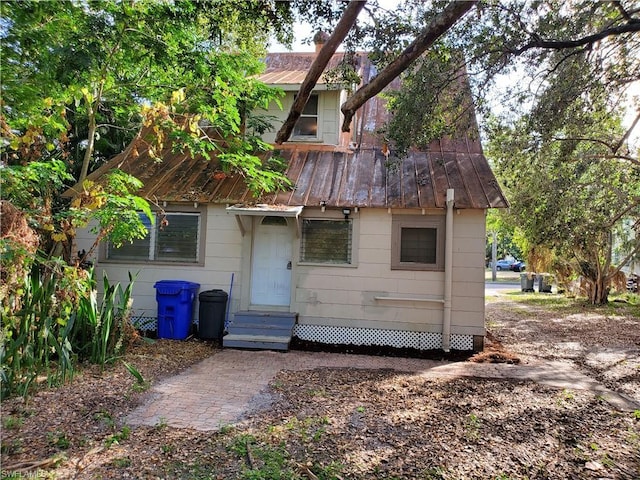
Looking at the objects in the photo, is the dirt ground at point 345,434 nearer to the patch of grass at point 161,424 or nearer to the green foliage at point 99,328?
the patch of grass at point 161,424

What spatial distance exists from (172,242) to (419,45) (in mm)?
5967

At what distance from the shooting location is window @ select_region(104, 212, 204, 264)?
27.1 feet

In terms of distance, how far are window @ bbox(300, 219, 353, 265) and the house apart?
2cm

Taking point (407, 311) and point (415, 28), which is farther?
point (407, 311)

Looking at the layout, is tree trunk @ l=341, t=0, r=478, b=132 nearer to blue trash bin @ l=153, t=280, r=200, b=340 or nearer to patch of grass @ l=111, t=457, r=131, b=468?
patch of grass @ l=111, t=457, r=131, b=468

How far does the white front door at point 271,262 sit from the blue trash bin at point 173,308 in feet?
4.05

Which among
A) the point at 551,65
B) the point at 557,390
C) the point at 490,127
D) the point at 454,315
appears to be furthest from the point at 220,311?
the point at 551,65

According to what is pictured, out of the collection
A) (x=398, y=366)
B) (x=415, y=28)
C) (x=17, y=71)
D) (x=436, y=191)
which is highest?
(x=415, y=28)

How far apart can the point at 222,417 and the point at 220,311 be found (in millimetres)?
3781

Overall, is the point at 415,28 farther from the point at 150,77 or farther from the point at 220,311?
the point at 220,311

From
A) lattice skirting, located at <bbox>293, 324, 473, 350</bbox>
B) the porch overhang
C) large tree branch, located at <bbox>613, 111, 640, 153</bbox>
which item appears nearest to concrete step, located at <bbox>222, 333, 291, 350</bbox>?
lattice skirting, located at <bbox>293, 324, 473, 350</bbox>

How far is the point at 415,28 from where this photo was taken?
5684mm

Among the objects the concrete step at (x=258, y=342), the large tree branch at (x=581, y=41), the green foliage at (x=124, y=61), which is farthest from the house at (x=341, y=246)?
the large tree branch at (x=581, y=41)

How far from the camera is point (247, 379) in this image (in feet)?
18.2
